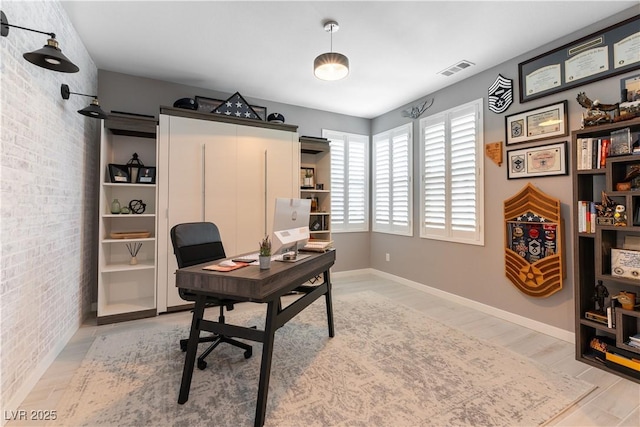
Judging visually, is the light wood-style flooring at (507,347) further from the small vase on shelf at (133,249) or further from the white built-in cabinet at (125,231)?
the small vase on shelf at (133,249)

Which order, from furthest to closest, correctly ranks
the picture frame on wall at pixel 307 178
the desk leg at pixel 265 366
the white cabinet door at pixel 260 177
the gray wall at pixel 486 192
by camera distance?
the picture frame on wall at pixel 307 178, the white cabinet door at pixel 260 177, the gray wall at pixel 486 192, the desk leg at pixel 265 366

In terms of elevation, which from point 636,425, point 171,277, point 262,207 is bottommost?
point 636,425

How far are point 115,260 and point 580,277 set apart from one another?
Result: 4.73 meters

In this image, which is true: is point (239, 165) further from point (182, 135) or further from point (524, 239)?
point (524, 239)

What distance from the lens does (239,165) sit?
3.79m

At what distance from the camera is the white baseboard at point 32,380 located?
5.73ft

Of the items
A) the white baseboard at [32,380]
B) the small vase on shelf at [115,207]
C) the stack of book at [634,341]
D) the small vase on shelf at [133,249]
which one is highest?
the small vase on shelf at [115,207]

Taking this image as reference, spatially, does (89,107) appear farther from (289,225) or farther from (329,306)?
(329,306)

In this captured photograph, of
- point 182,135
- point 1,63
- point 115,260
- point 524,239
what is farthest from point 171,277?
point 524,239

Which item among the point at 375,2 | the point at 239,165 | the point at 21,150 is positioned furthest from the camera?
the point at 239,165

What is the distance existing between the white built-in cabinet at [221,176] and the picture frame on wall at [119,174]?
1.25 feet

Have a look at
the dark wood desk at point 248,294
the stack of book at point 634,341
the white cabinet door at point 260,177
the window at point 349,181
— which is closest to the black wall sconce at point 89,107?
the white cabinet door at point 260,177

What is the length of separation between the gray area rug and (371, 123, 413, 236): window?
7.27 feet

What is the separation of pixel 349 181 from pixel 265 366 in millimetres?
3939
